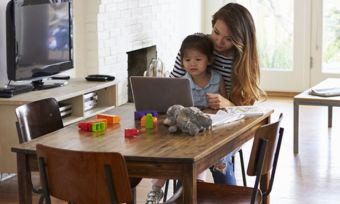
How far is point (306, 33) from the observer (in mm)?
7988

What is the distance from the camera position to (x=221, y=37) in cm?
361

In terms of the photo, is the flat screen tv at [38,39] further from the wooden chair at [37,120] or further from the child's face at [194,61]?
the child's face at [194,61]

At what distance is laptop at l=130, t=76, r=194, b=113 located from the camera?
3250 millimetres

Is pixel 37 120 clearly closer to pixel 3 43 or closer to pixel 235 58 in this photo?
pixel 235 58

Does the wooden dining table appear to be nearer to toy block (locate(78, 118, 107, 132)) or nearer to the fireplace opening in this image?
toy block (locate(78, 118, 107, 132))

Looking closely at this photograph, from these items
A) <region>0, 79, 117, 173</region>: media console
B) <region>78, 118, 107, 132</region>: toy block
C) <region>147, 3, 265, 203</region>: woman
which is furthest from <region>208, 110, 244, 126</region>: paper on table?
<region>0, 79, 117, 173</region>: media console

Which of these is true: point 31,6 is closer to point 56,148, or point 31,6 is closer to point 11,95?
point 11,95

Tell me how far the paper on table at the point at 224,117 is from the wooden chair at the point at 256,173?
199 millimetres

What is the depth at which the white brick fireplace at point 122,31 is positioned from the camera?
→ 5.74 metres

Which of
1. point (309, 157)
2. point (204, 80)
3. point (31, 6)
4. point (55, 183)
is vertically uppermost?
point (31, 6)

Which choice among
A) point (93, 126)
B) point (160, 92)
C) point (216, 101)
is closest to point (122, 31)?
point (216, 101)

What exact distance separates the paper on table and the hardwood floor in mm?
1315

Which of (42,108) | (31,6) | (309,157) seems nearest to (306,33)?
(309,157)

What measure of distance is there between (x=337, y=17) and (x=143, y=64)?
89.9 inches
